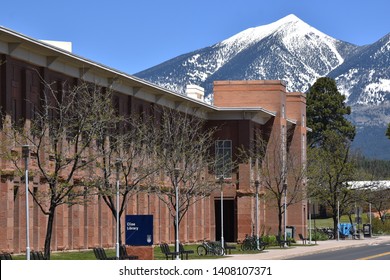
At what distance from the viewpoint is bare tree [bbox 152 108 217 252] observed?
66.2 meters

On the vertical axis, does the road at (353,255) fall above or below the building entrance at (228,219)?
below

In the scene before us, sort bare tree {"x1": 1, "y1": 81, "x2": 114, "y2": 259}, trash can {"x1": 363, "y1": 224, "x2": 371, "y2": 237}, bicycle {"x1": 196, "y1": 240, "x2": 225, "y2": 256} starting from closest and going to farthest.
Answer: bare tree {"x1": 1, "y1": 81, "x2": 114, "y2": 259} < bicycle {"x1": 196, "y1": 240, "x2": 225, "y2": 256} < trash can {"x1": 363, "y1": 224, "x2": 371, "y2": 237}

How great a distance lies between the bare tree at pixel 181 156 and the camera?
66250 millimetres

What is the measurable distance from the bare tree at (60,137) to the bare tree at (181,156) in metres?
7.02

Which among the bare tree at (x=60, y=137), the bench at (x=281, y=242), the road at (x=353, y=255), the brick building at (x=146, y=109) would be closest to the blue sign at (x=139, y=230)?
the bare tree at (x=60, y=137)

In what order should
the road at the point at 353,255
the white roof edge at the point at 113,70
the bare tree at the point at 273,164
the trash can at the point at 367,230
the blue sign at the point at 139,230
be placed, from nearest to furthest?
the blue sign at the point at 139,230 < the white roof edge at the point at 113,70 < the road at the point at 353,255 < the bare tree at the point at 273,164 < the trash can at the point at 367,230

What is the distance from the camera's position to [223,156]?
278ft

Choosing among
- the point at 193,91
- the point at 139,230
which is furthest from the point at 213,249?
the point at 193,91

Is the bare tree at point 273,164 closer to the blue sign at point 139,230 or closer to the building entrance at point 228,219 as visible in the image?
the building entrance at point 228,219

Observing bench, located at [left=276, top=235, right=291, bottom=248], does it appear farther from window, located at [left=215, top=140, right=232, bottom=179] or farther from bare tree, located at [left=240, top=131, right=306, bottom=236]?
window, located at [left=215, top=140, right=232, bottom=179]

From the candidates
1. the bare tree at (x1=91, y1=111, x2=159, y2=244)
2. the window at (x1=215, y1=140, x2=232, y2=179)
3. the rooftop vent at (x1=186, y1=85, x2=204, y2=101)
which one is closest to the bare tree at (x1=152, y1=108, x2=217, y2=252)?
the bare tree at (x1=91, y1=111, x2=159, y2=244)

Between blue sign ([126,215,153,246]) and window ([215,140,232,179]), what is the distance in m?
39.7

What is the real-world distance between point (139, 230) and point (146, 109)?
101 feet

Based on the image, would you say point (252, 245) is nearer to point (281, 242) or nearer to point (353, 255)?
point (281, 242)
